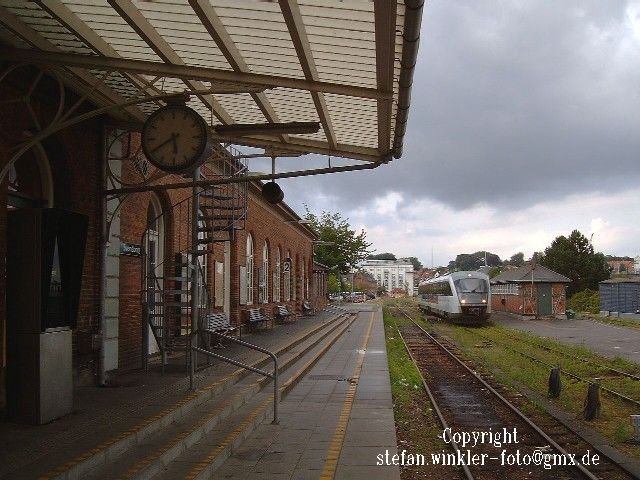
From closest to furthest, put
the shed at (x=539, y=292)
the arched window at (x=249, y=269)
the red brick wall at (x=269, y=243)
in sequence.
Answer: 1. the red brick wall at (x=269, y=243)
2. the arched window at (x=249, y=269)
3. the shed at (x=539, y=292)

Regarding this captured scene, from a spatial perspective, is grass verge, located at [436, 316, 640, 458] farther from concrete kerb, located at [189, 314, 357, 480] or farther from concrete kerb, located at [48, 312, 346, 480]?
Answer: concrete kerb, located at [48, 312, 346, 480]

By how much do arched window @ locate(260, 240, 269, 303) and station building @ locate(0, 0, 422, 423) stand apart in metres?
12.4

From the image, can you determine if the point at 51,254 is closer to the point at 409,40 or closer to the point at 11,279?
the point at 11,279

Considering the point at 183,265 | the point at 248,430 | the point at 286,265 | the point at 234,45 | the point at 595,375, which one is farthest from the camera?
the point at 286,265

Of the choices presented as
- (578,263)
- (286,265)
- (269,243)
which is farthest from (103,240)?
(578,263)

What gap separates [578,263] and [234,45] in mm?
56063

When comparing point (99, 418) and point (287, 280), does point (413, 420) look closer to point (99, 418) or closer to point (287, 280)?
point (99, 418)

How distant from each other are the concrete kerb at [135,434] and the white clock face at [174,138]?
108 inches

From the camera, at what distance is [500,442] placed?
28.8 ft

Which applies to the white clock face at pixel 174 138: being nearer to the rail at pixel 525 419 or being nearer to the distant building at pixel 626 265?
the rail at pixel 525 419

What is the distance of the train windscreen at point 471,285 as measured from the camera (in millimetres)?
31875

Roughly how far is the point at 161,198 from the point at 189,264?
235 cm

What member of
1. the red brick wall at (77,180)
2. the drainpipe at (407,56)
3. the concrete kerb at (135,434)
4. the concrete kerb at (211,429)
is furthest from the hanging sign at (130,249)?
the drainpipe at (407,56)

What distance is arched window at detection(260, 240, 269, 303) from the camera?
79.2 feet
